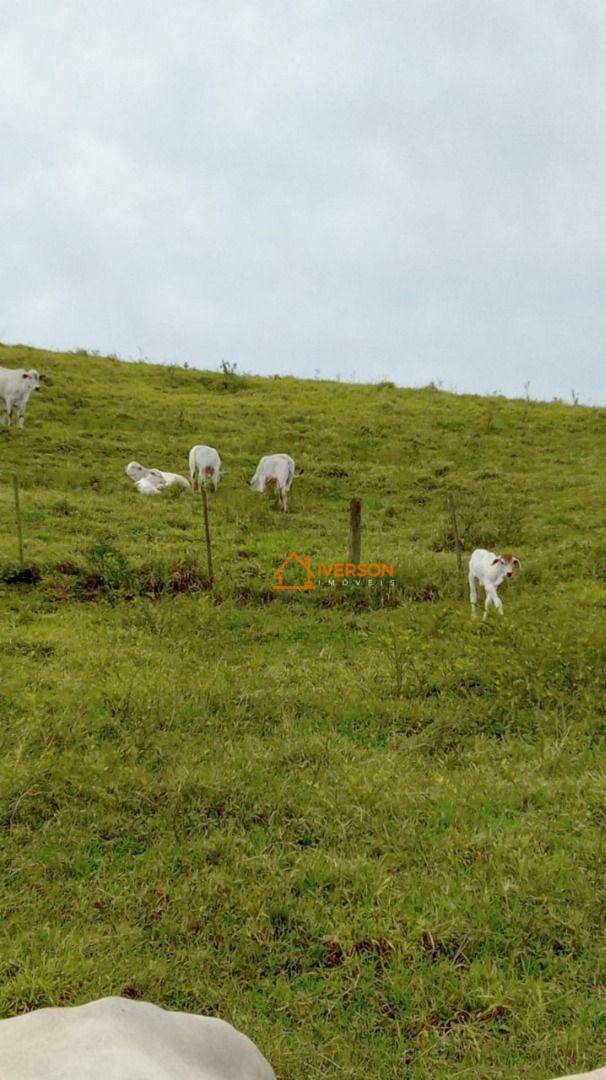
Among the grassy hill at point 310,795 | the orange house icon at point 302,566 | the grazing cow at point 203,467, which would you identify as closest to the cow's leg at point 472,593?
the grassy hill at point 310,795

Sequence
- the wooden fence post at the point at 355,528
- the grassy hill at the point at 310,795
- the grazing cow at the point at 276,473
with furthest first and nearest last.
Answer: the grazing cow at the point at 276,473 → the wooden fence post at the point at 355,528 → the grassy hill at the point at 310,795

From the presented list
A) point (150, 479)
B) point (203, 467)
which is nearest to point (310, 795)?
point (150, 479)

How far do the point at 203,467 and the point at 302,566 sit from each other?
21.2 feet

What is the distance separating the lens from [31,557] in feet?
42.5

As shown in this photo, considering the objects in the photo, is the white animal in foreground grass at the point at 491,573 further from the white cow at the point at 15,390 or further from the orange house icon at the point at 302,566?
the white cow at the point at 15,390

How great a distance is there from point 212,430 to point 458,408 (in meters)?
8.75

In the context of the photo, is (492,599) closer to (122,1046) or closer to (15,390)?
(122,1046)

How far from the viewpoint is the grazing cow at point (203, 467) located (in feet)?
64.2

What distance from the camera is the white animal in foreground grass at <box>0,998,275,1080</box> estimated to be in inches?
100

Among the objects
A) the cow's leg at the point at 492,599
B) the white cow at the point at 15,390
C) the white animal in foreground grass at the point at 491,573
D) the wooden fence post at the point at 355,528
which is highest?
the white cow at the point at 15,390

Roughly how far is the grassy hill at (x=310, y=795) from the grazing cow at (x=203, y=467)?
346 cm

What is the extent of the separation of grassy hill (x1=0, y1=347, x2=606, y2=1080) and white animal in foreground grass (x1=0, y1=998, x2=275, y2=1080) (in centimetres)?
107

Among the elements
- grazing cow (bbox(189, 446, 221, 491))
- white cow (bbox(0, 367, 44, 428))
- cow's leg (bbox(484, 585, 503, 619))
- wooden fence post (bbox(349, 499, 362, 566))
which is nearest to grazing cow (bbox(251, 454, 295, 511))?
grazing cow (bbox(189, 446, 221, 491))

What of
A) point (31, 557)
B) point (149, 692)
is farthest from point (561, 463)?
point (149, 692)
